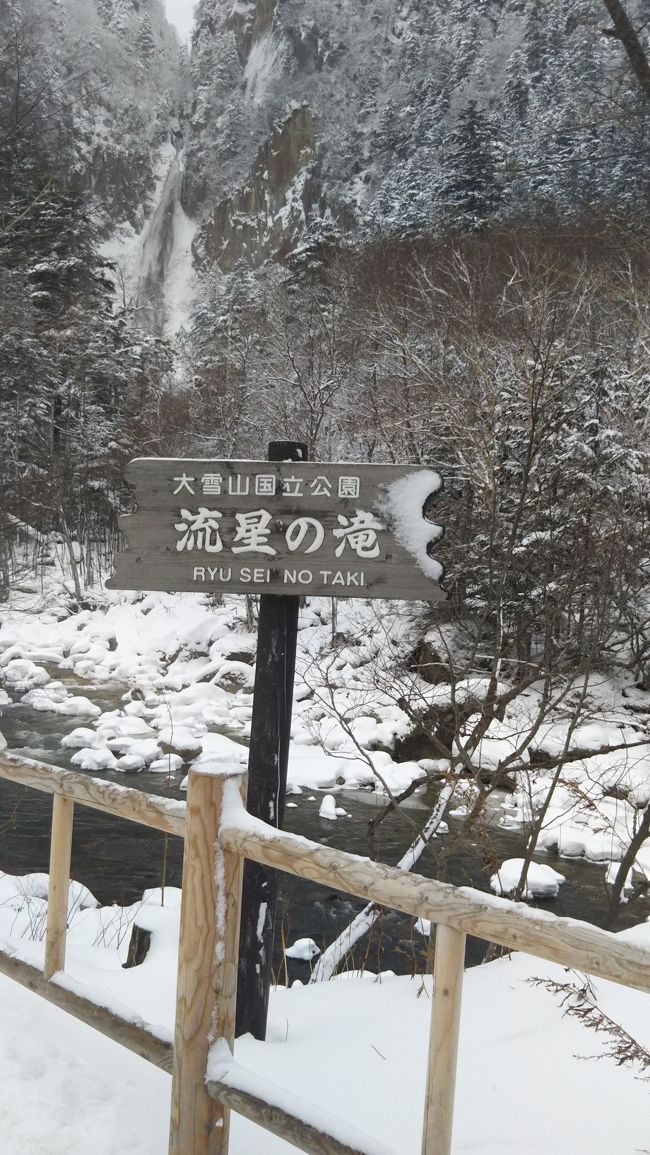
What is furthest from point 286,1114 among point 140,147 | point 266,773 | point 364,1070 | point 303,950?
point 140,147

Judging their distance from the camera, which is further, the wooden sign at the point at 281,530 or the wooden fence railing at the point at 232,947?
the wooden sign at the point at 281,530

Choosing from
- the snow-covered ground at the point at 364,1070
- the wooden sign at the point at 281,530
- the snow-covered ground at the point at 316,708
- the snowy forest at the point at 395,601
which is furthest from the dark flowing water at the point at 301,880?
the wooden sign at the point at 281,530

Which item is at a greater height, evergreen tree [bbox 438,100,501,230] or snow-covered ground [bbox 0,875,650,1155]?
evergreen tree [bbox 438,100,501,230]

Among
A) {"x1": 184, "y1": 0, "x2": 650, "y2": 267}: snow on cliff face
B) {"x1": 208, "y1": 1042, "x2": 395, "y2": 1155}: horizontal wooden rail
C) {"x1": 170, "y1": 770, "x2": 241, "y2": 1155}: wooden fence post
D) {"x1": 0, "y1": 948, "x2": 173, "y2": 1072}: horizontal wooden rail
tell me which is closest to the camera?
{"x1": 208, "y1": 1042, "x2": 395, "y2": 1155}: horizontal wooden rail

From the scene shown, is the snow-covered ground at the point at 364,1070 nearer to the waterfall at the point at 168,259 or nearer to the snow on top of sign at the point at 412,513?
the snow on top of sign at the point at 412,513

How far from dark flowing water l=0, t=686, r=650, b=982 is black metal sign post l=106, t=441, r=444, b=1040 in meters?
1.69

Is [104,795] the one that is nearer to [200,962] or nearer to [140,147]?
[200,962]

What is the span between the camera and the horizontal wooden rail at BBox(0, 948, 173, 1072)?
1917mm

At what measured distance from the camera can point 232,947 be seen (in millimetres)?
1783

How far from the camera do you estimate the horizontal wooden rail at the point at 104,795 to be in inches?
75.5

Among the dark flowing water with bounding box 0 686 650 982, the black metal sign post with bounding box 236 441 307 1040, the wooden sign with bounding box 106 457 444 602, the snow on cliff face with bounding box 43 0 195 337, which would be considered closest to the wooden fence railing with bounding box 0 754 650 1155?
the black metal sign post with bounding box 236 441 307 1040

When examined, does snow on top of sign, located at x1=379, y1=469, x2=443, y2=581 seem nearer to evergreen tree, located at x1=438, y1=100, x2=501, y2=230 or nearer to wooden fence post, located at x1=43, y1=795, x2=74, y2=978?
wooden fence post, located at x1=43, y1=795, x2=74, y2=978

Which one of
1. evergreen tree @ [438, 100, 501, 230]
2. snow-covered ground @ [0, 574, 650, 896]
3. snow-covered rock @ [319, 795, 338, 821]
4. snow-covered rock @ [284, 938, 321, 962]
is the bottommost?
snow-covered rock @ [284, 938, 321, 962]

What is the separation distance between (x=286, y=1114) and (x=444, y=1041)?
464mm
